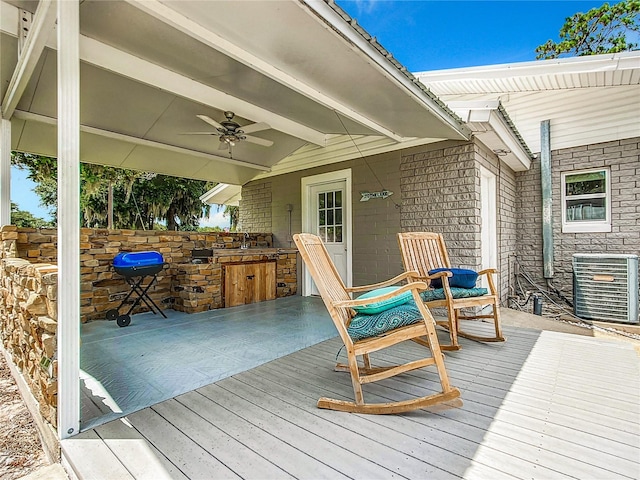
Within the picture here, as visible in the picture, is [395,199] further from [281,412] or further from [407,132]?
[281,412]

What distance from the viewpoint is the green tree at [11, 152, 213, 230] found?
402 inches

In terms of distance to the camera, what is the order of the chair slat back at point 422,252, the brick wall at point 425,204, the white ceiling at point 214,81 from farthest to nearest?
1. the brick wall at point 425,204
2. the chair slat back at point 422,252
3. the white ceiling at point 214,81

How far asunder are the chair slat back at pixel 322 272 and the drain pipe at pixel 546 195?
189 inches

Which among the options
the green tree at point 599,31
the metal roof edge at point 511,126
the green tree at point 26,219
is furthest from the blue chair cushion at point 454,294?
the green tree at point 26,219

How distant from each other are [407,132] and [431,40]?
337 inches

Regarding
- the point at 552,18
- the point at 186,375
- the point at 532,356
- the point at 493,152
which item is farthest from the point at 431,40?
the point at 186,375

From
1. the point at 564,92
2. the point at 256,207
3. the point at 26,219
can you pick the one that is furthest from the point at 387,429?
the point at 26,219

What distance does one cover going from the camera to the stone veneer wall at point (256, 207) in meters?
7.00

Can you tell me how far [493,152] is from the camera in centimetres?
494

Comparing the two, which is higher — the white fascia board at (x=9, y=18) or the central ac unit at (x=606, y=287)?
the white fascia board at (x=9, y=18)

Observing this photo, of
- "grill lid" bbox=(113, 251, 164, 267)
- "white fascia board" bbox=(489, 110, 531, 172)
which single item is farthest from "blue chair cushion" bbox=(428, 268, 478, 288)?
"grill lid" bbox=(113, 251, 164, 267)

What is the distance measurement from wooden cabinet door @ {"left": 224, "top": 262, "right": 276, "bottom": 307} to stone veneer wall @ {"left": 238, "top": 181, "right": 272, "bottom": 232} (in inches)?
47.6

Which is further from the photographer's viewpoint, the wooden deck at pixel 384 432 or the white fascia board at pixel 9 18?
the white fascia board at pixel 9 18

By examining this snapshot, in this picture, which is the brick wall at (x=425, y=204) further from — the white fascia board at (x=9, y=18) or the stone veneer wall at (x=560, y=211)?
the white fascia board at (x=9, y=18)
